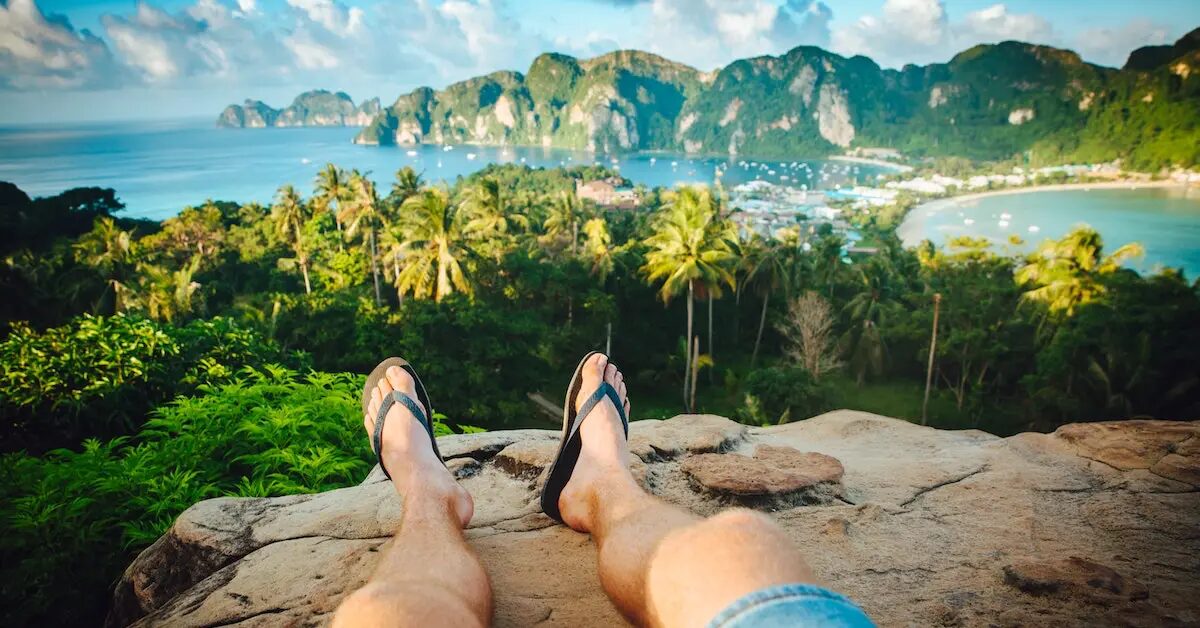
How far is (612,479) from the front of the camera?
195 cm

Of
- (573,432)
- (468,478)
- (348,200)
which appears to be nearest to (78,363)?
(468,478)

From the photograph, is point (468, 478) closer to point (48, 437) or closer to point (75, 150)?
point (48, 437)

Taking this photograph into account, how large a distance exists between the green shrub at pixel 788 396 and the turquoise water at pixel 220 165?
16620 millimetres

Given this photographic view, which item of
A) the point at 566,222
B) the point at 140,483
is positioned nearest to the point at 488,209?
the point at 566,222

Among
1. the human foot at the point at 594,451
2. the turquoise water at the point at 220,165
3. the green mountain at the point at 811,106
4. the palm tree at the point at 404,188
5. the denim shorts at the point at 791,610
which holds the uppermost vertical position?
the green mountain at the point at 811,106

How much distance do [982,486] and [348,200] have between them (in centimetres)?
2517

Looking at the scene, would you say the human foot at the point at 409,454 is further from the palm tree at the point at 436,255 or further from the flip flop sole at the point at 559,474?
the palm tree at the point at 436,255

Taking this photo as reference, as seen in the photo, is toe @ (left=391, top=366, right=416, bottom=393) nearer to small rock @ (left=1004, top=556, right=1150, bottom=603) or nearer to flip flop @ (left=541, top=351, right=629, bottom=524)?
flip flop @ (left=541, top=351, right=629, bottom=524)

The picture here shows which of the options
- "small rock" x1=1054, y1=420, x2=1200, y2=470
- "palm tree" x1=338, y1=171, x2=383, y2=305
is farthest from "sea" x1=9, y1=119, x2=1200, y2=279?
"small rock" x1=1054, y1=420, x2=1200, y2=470

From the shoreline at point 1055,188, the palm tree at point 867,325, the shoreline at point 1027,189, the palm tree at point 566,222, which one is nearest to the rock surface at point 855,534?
the palm tree at point 867,325

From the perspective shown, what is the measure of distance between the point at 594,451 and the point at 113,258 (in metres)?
17.6

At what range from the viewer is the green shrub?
15133mm

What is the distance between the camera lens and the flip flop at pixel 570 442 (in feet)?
6.88

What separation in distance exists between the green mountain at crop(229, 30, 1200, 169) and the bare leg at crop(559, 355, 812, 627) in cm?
10328
